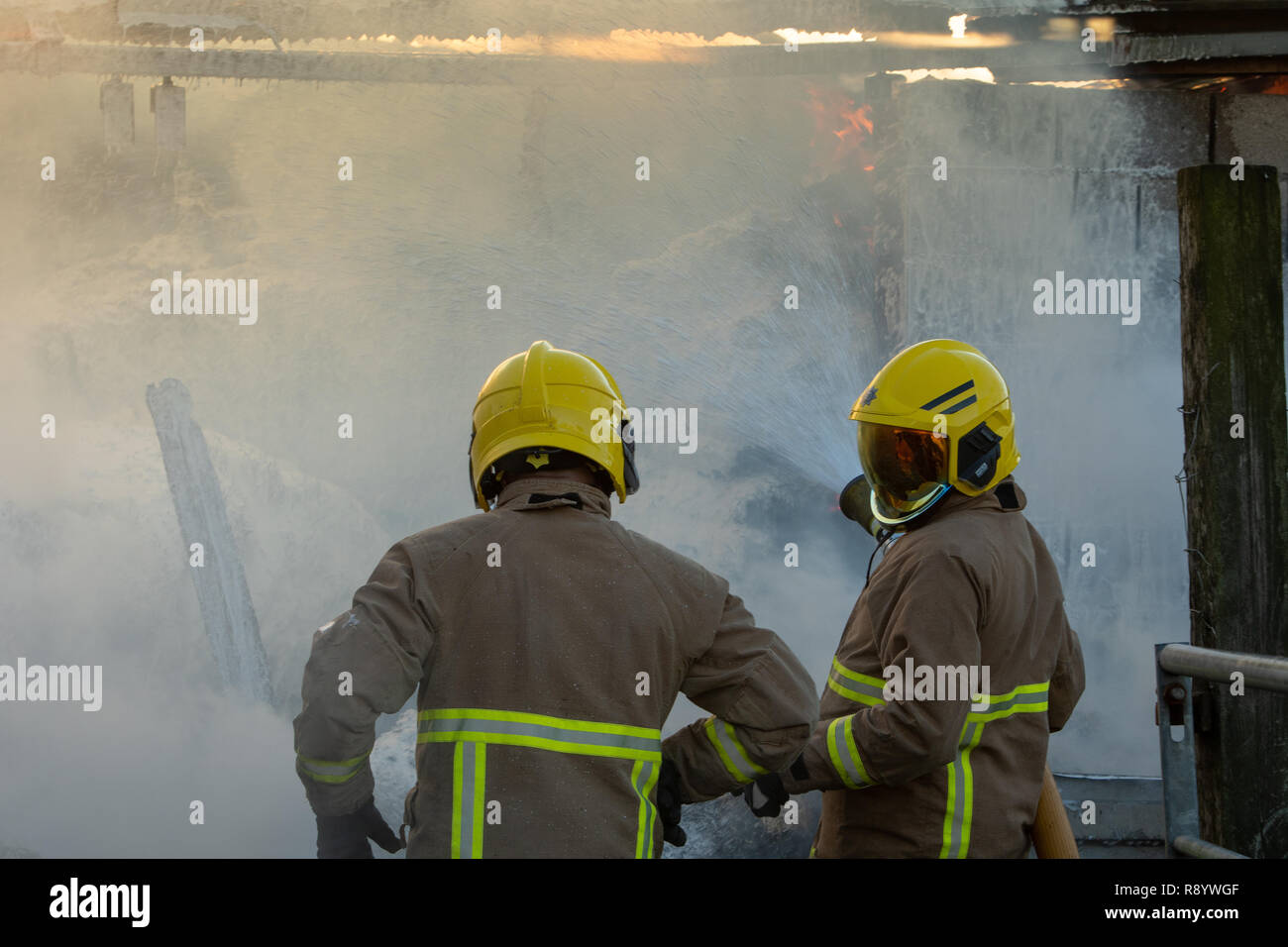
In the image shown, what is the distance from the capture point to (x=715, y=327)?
18.1 feet

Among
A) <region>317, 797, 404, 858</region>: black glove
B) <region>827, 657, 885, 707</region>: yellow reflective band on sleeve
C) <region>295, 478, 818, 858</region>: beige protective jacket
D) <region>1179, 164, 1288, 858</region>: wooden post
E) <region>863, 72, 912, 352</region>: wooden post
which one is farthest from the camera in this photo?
<region>863, 72, 912, 352</region>: wooden post

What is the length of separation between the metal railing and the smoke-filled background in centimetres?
250

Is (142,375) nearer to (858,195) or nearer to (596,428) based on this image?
(858,195)

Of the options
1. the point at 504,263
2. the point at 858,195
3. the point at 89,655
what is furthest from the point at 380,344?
the point at 858,195

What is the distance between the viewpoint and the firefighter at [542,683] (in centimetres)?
187

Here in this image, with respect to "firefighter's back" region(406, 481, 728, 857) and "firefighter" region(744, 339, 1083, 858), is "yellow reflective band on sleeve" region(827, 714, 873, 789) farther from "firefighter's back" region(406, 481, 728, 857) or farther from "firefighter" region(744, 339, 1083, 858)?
"firefighter's back" region(406, 481, 728, 857)

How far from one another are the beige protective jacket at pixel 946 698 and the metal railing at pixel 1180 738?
0.42 m

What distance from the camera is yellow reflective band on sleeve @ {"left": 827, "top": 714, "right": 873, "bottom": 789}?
Result: 245 centimetres

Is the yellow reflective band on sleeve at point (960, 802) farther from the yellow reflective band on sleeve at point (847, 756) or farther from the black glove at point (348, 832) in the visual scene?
the black glove at point (348, 832)

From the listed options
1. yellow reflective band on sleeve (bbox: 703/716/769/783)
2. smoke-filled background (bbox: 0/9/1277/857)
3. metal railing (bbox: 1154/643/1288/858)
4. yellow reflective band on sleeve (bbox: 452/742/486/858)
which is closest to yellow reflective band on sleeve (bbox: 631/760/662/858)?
yellow reflective band on sleeve (bbox: 703/716/769/783)

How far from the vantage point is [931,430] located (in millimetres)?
2732

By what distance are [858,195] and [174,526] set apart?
3812 millimetres

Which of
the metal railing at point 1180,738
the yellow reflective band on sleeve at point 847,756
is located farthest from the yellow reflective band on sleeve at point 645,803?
the metal railing at point 1180,738

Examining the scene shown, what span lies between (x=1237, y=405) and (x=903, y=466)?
137cm
